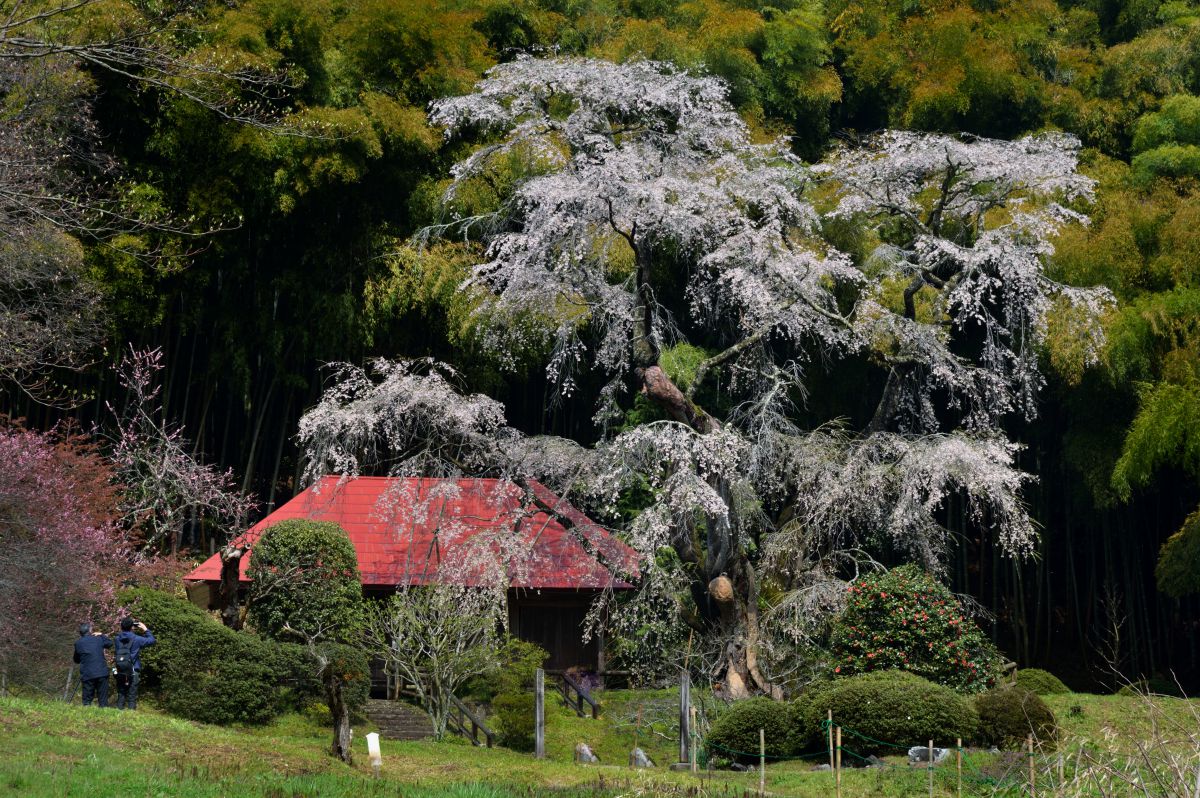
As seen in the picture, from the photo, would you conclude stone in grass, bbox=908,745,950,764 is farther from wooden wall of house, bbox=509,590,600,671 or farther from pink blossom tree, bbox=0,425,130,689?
pink blossom tree, bbox=0,425,130,689

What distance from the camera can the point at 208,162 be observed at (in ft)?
64.4

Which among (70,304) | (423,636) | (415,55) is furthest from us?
(415,55)

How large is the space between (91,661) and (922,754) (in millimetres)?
8424

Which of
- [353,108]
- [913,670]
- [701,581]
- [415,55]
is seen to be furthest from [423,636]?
[415,55]

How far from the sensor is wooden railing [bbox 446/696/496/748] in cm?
1503

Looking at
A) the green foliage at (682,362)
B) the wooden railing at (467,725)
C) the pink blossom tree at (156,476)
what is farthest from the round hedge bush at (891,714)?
the pink blossom tree at (156,476)

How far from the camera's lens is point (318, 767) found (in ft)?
36.8

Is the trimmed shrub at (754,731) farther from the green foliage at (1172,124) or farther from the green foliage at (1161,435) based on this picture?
the green foliage at (1172,124)

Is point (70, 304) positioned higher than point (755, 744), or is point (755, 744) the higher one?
point (70, 304)

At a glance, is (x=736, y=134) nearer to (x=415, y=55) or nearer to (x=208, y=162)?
(x=415, y=55)

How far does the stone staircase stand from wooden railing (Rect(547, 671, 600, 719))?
5.94 feet

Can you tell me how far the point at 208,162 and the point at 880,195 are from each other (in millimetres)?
10157

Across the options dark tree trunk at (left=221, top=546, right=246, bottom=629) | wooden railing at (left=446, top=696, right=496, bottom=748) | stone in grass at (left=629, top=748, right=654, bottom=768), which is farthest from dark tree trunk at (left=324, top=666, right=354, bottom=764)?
dark tree trunk at (left=221, top=546, right=246, bottom=629)

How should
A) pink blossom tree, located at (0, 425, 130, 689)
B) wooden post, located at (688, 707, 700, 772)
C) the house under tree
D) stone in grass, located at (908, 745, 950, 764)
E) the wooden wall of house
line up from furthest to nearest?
the wooden wall of house < the house under tree < pink blossom tree, located at (0, 425, 130, 689) < wooden post, located at (688, 707, 700, 772) < stone in grass, located at (908, 745, 950, 764)
